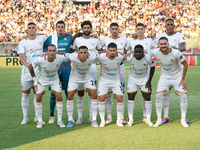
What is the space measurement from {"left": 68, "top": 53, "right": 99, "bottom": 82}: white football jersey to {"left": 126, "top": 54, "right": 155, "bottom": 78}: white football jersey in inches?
32.5

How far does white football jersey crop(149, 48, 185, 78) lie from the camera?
625 centimetres

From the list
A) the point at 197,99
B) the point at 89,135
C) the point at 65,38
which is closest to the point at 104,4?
the point at 197,99

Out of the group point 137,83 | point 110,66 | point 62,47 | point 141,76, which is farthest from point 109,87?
point 62,47

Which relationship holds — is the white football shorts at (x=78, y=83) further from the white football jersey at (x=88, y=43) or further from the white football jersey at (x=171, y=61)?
the white football jersey at (x=171, y=61)

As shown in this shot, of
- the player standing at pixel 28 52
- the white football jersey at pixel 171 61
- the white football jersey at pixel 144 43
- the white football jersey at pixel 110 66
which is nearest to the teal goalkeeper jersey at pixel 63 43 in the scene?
the player standing at pixel 28 52

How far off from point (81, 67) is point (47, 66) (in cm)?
75

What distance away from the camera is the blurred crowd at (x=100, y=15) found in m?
28.8

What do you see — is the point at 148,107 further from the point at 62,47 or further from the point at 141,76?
the point at 62,47

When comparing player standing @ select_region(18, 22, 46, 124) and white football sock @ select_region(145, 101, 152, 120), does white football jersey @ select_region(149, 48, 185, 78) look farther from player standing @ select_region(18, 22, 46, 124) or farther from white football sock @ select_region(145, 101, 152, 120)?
player standing @ select_region(18, 22, 46, 124)

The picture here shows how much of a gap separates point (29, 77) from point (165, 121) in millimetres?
3383

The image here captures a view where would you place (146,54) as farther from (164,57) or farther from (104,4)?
(104,4)

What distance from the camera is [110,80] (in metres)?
6.54

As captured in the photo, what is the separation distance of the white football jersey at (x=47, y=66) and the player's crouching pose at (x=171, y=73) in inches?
82.7

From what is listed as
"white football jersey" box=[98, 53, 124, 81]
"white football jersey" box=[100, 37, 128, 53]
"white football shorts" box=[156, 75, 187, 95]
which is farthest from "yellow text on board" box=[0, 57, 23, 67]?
"white football shorts" box=[156, 75, 187, 95]
